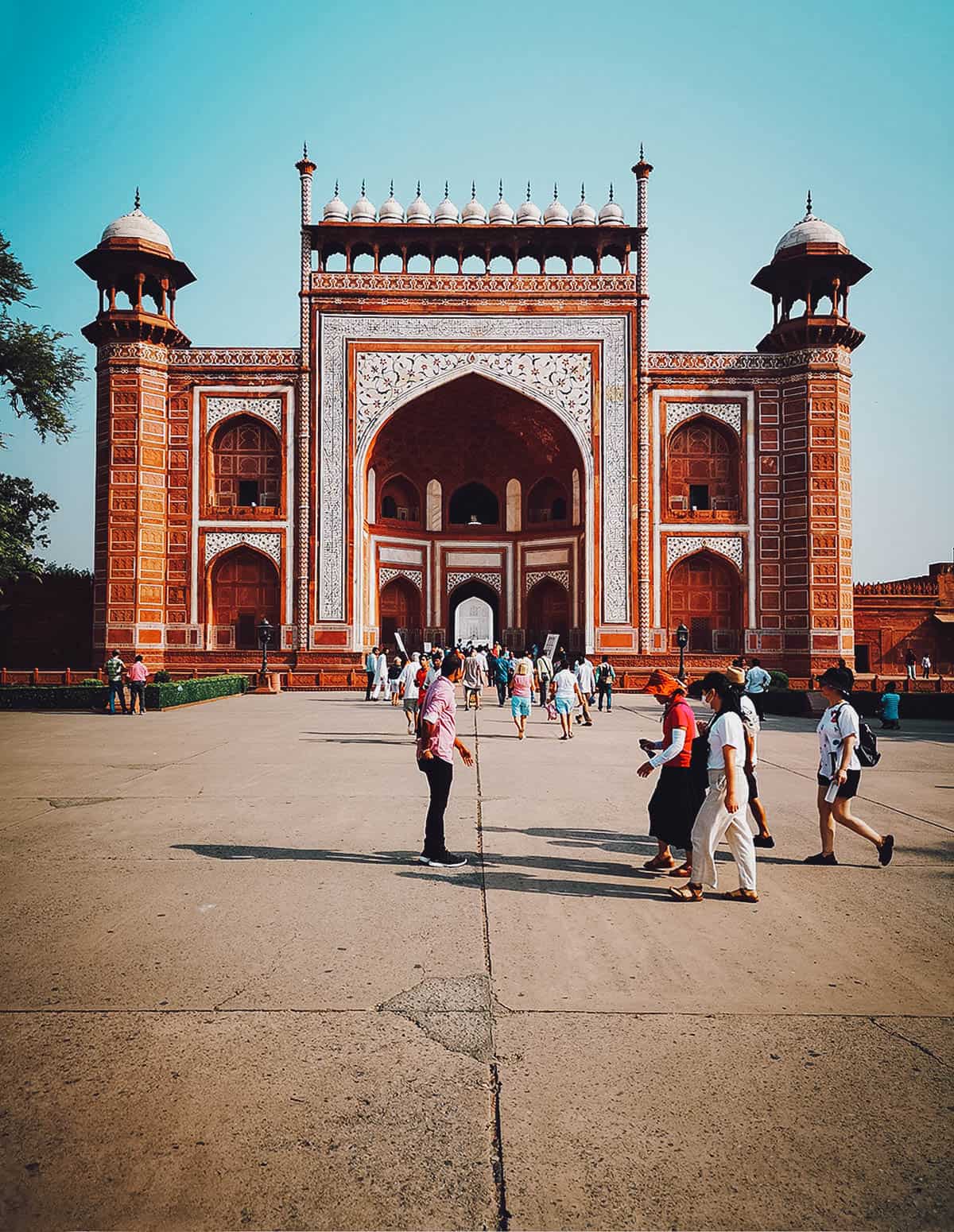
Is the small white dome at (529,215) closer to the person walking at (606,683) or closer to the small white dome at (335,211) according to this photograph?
the small white dome at (335,211)

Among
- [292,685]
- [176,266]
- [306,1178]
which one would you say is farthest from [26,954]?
[176,266]

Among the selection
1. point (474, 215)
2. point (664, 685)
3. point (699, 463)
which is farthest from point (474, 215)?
point (664, 685)

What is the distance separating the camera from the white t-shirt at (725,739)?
5.09m

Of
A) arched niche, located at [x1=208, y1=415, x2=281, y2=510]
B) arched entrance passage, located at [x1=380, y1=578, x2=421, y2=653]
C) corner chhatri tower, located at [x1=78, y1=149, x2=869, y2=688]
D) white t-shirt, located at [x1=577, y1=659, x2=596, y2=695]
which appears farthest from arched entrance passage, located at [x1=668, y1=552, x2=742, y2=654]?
arched niche, located at [x1=208, y1=415, x2=281, y2=510]

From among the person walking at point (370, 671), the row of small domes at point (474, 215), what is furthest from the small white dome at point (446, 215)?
the person walking at point (370, 671)

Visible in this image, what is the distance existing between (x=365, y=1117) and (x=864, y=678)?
27831 mm

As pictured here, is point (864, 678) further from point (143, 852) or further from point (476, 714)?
point (143, 852)

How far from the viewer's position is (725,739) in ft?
16.9

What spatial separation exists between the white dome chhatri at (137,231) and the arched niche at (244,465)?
6.14 m

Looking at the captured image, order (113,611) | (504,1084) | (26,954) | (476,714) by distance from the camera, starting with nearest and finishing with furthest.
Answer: (504,1084)
(26,954)
(476,714)
(113,611)

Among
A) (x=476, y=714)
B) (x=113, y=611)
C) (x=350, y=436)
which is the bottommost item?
(x=476, y=714)

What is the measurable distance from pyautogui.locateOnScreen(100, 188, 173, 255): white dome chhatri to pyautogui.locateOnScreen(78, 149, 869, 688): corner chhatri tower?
3.3 inches

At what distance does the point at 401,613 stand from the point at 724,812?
28.4 meters

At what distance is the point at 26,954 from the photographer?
4.17m
